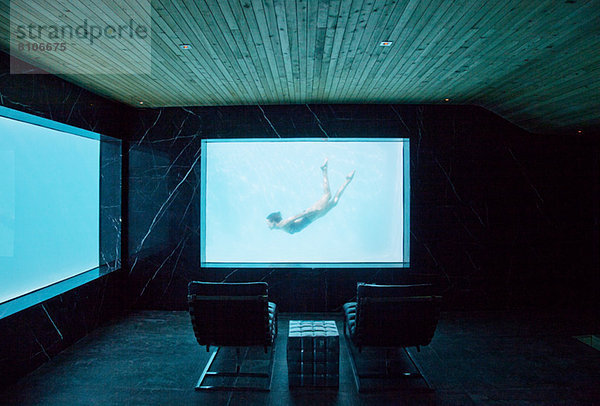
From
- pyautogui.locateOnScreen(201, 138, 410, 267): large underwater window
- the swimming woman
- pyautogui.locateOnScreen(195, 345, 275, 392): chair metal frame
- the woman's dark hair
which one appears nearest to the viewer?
pyautogui.locateOnScreen(195, 345, 275, 392): chair metal frame

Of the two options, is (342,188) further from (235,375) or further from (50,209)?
(50,209)

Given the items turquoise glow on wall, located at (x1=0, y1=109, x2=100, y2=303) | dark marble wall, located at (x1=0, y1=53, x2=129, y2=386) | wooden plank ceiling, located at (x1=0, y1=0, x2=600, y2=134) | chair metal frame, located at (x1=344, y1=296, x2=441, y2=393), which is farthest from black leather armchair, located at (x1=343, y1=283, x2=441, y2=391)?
turquoise glow on wall, located at (x1=0, y1=109, x2=100, y2=303)

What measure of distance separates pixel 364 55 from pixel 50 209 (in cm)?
398

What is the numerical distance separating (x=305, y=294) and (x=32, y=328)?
11.1 ft

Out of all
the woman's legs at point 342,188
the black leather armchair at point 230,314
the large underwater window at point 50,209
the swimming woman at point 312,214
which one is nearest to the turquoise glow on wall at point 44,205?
the large underwater window at point 50,209

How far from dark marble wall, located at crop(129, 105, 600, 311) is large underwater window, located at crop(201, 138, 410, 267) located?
0.67 feet

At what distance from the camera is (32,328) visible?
3822 millimetres

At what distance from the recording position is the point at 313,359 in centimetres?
352

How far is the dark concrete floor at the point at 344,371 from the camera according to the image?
331 centimetres

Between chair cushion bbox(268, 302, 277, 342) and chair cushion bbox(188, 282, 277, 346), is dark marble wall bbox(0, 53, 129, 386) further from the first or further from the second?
chair cushion bbox(268, 302, 277, 342)

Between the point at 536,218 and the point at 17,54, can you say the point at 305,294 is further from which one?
the point at 17,54

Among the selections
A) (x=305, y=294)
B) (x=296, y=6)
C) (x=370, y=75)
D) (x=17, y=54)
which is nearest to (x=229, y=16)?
(x=296, y=6)

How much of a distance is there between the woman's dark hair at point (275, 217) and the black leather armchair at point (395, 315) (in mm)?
3893

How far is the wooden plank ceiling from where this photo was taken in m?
2.70
